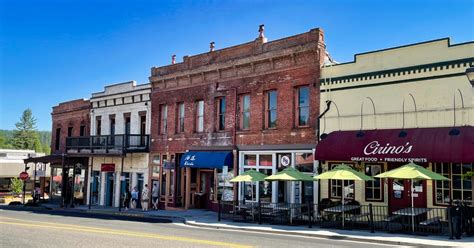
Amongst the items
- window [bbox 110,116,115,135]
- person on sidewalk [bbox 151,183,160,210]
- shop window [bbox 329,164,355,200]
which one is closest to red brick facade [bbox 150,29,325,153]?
shop window [bbox 329,164,355,200]

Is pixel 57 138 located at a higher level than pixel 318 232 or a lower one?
higher

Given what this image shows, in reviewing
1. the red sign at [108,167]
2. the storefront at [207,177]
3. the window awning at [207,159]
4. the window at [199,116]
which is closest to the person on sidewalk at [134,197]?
the red sign at [108,167]

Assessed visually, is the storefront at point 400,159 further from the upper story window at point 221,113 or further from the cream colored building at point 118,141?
the cream colored building at point 118,141

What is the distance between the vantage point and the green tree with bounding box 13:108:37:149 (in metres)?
116

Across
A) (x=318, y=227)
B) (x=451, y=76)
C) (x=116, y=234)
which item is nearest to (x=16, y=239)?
(x=116, y=234)

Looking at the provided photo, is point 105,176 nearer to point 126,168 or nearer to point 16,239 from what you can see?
point 126,168

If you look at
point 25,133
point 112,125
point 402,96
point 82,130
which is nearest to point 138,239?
point 402,96

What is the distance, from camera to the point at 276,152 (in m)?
23.0

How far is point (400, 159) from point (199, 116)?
13.5m

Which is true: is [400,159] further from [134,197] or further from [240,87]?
[134,197]

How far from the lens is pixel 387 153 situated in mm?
17766

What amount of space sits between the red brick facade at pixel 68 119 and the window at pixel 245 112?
17.0 metres

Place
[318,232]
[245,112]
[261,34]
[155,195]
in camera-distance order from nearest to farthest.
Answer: [318,232]
[261,34]
[245,112]
[155,195]

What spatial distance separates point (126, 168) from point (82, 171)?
20.2 feet
